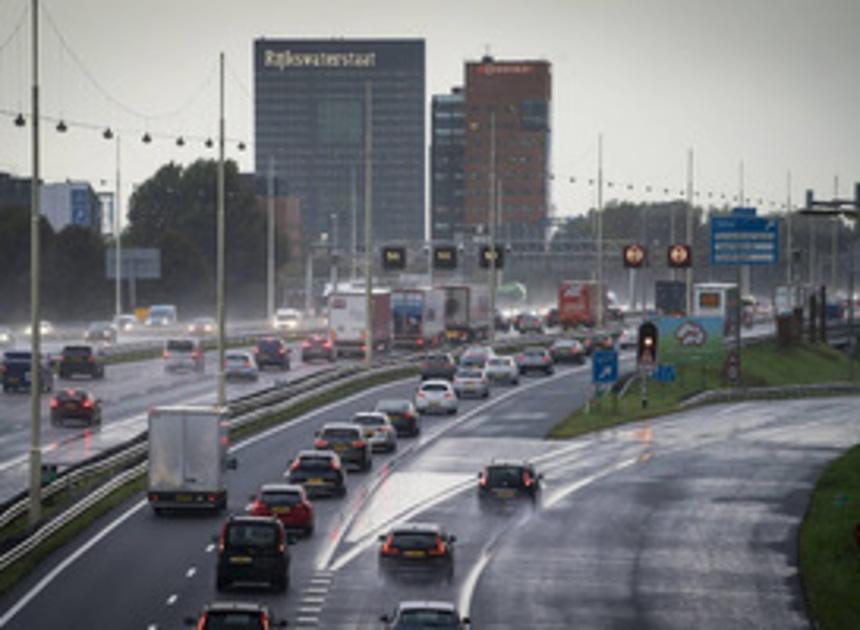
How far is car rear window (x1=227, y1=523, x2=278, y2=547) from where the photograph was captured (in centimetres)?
3916

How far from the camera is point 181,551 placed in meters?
44.4

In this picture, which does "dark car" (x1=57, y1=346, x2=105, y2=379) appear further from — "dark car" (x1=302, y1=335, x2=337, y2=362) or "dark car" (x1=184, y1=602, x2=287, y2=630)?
"dark car" (x1=184, y1=602, x2=287, y2=630)

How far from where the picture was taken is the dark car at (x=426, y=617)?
3189 cm

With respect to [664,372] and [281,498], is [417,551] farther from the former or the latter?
[664,372]

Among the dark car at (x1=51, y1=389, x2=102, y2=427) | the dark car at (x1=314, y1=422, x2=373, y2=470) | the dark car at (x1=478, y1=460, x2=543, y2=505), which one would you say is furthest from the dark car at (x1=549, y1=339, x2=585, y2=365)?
the dark car at (x1=478, y1=460, x2=543, y2=505)

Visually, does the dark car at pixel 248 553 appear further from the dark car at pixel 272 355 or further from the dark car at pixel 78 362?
the dark car at pixel 272 355

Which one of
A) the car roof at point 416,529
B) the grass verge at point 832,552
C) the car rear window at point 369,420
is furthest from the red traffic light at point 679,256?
the car roof at point 416,529

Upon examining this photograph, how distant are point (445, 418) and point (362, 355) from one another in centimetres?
3244

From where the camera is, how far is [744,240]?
106m

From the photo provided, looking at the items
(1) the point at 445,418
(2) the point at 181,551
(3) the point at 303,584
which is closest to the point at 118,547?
(2) the point at 181,551

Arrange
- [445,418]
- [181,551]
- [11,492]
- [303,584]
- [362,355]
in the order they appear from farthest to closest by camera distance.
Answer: [362,355]
[445,418]
[11,492]
[181,551]
[303,584]

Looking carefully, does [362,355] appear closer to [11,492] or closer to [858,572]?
[11,492]

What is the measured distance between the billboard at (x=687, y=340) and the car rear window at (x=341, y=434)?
40.3 m

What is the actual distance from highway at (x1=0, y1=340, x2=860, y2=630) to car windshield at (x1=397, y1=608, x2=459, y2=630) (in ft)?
15.4
